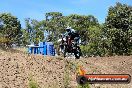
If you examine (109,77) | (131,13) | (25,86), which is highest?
(131,13)

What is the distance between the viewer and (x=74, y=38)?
78.8 ft

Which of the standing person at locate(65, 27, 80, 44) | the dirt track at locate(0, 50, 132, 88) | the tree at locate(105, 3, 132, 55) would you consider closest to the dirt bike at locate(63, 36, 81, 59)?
the standing person at locate(65, 27, 80, 44)

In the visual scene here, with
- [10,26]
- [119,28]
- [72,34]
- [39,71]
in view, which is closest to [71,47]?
[72,34]

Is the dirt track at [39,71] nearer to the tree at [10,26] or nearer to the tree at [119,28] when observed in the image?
the tree at [119,28]

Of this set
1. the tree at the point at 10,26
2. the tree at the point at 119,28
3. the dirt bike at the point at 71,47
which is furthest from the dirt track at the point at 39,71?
the tree at the point at 10,26

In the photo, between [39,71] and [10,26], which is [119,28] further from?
[10,26]

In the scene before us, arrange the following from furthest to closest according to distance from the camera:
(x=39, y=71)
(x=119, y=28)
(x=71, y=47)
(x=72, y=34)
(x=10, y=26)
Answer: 1. (x=10, y=26)
2. (x=119, y=28)
3. (x=71, y=47)
4. (x=72, y=34)
5. (x=39, y=71)

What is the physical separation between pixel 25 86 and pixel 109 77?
794 centimetres

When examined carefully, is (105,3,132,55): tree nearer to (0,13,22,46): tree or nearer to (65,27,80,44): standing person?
(65,27,80,44): standing person

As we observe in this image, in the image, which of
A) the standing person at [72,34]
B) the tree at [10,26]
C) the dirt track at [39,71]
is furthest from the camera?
the tree at [10,26]

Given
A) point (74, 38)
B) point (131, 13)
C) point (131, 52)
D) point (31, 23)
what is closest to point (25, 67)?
point (74, 38)

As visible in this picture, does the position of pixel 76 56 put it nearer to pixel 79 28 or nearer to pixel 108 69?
pixel 108 69

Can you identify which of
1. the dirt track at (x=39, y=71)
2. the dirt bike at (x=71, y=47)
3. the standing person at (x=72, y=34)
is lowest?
the dirt track at (x=39, y=71)

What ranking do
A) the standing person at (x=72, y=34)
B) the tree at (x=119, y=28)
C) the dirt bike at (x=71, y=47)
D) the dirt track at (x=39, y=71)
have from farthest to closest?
the tree at (x=119, y=28) < the dirt bike at (x=71, y=47) < the standing person at (x=72, y=34) < the dirt track at (x=39, y=71)
